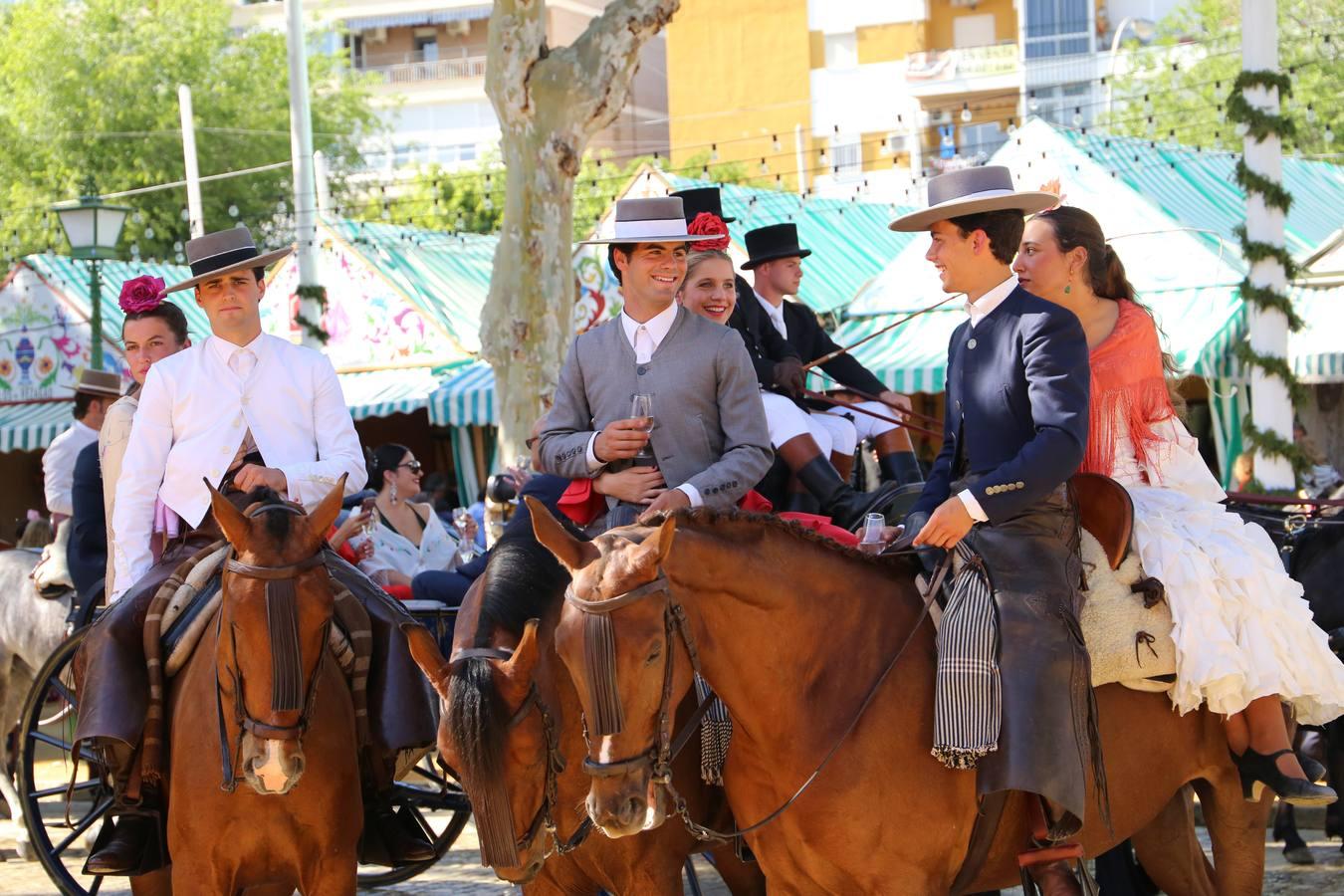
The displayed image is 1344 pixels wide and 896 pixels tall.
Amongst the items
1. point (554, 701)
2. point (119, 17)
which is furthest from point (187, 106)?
point (554, 701)

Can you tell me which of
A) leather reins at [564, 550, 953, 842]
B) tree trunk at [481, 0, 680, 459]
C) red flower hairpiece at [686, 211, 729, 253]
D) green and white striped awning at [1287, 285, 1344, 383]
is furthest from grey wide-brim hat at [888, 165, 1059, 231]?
green and white striped awning at [1287, 285, 1344, 383]

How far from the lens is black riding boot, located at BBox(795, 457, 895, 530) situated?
6352mm

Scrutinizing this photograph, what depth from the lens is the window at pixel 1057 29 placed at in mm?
53000

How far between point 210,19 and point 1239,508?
37.1 metres

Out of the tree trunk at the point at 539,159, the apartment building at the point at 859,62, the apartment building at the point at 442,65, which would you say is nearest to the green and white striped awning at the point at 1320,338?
the tree trunk at the point at 539,159

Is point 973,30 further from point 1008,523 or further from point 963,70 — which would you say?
point 1008,523

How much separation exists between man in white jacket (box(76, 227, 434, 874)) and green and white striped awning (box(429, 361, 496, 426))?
43.7ft

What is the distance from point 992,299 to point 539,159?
24.2 ft

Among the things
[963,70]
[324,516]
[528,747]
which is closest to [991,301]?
[528,747]

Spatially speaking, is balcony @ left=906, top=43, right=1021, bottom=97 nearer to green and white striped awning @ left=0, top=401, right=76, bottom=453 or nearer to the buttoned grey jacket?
green and white striped awning @ left=0, top=401, right=76, bottom=453

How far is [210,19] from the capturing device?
4062cm

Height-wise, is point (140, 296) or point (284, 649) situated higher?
point (140, 296)

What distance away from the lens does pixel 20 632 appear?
34.1 ft

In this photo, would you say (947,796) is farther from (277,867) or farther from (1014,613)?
(277,867)
